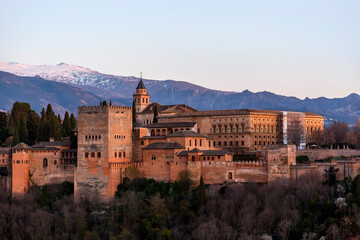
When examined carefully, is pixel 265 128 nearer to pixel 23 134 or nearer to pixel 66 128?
pixel 66 128

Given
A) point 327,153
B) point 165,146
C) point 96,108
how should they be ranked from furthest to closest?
point 327,153 < point 96,108 < point 165,146

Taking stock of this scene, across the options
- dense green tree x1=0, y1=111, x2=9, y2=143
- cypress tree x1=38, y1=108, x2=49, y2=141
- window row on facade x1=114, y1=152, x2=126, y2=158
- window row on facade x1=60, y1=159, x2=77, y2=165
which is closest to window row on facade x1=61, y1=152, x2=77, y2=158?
window row on facade x1=60, y1=159, x2=77, y2=165

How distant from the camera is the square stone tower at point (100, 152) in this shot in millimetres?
51719

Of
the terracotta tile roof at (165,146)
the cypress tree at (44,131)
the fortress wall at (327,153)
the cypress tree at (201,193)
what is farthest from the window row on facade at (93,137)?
the fortress wall at (327,153)

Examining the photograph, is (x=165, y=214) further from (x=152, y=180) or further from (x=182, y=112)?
(x=182, y=112)

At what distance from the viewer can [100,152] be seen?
2042 inches

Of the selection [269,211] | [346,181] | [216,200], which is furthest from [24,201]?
[346,181]

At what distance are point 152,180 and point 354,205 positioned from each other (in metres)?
15.2

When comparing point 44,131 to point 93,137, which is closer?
point 93,137

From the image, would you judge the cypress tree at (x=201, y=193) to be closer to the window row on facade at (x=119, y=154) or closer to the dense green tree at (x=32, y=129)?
the window row on facade at (x=119, y=154)

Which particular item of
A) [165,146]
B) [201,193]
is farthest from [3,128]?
[201,193]

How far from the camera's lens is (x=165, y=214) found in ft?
156

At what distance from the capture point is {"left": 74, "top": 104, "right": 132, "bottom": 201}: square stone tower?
2036 inches

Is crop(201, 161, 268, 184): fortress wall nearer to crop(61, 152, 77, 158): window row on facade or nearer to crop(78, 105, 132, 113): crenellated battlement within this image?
crop(78, 105, 132, 113): crenellated battlement
